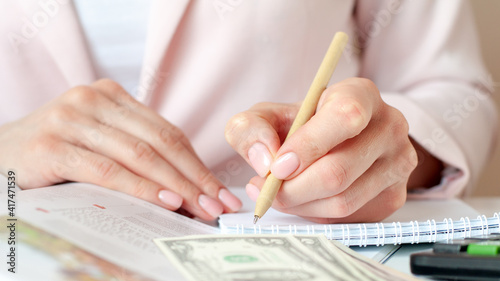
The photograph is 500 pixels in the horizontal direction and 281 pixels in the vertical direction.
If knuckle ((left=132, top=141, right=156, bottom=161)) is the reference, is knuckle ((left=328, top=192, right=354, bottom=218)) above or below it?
below

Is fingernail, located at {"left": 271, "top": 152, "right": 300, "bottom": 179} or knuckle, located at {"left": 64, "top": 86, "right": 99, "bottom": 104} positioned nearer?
fingernail, located at {"left": 271, "top": 152, "right": 300, "bottom": 179}

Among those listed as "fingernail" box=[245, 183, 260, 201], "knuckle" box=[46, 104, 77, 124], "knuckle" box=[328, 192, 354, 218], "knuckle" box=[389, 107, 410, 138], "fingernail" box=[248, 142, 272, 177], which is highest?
"knuckle" box=[46, 104, 77, 124]

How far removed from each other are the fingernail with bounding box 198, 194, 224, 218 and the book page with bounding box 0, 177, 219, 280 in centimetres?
5

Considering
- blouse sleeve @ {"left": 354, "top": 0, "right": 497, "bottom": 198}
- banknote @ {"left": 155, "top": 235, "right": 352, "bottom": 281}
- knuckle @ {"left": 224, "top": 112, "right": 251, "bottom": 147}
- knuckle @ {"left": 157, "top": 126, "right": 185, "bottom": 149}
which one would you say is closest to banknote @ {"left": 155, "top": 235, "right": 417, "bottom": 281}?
banknote @ {"left": 155, "top": 235, "right": 352, "bottom": 281}

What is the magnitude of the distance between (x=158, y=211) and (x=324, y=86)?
196 mm

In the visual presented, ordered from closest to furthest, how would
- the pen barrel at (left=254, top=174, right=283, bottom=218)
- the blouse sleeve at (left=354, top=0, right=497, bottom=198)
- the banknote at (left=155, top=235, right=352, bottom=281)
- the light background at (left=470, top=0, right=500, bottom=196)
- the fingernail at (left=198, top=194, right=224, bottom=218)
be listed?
the banknote at (left=155, top=235, right=352, bottom=281)
the pen barrel at (left=254, top=174, right=283, bottom=218)
the fingernail at (left=198, top=194, right=224, bottom=218)
the blouse sleeve at (left=354, top=0, right=497, bottom=198)
the light background at (left=470, top=0, right=500, bottom=196)

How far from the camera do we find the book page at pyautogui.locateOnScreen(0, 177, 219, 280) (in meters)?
0.32

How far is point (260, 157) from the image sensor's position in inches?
17.6

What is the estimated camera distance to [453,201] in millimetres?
633

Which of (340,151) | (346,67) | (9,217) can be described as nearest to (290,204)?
(340,151)

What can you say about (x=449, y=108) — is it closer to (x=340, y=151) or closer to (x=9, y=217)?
(x=340, y=151)

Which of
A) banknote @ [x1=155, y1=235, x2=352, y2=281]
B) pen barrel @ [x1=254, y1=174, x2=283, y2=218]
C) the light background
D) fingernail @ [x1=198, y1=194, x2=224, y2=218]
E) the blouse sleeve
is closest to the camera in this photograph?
banknote @ [x1=155, y1=235, x2=352, y2=281]

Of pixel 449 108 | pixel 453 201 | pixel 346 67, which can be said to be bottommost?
pixel 453 201

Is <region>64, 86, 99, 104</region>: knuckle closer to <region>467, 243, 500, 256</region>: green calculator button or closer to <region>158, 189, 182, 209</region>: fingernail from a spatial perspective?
<region>158, 189, 182, 209</region>: fingernail
